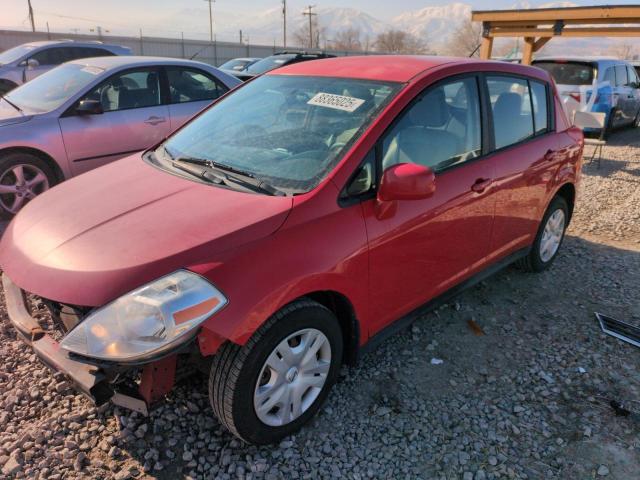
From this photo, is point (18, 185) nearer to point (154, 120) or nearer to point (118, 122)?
point (118, 122)

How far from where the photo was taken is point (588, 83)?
1012 cm

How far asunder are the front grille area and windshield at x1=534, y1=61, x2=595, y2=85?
1074 centimetres

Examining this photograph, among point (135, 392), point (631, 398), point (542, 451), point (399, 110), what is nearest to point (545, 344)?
point (631, 398)

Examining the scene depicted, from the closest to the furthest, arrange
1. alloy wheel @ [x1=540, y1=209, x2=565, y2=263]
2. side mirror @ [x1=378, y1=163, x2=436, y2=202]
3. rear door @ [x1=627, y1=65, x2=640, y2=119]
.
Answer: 1. side mirror @ [x1=378, y1=163, x2=436, y2=202]
2. alloy wheel @ [x1=540, y1=209, x2=565, y2=263]
3. rear door @ [x1=627, y1=65, x2=640, y2=119]

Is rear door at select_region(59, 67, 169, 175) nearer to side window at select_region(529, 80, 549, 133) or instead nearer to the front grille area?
the front grille area

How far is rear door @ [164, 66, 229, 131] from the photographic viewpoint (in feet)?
19.5

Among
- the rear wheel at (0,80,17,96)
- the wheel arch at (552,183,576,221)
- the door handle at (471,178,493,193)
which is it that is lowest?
the wheel arch at (552,183,576,221)

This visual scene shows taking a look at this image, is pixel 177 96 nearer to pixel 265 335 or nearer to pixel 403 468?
pixel 265 335

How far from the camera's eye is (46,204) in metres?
2.68

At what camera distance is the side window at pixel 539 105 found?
3.86 m

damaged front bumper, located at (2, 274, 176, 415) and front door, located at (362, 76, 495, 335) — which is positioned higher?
front door, located at (362, 76, 495, 335)

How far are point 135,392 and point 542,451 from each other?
6.48 ft

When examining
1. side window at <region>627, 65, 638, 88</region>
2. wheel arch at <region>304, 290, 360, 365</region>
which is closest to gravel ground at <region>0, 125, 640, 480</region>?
wheel arch at <region>304, 290, 360, 365</region>

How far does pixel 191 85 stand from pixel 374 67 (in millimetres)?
3854
